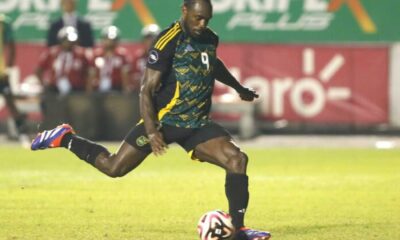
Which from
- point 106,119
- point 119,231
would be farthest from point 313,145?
point 119,231

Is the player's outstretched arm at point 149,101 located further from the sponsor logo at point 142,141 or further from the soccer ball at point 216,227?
the soccer ball at point 216,227

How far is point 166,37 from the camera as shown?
9.66 metres

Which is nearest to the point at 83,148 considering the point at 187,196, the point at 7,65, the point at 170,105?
the point at 170,105

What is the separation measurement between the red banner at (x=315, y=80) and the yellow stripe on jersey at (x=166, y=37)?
12243 millimetres

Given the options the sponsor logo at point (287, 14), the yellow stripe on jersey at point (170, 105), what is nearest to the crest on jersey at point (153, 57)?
the yellow stripe on jersey at point (170, 105)

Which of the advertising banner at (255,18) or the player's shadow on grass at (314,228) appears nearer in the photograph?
the player's shadow on grass at (314,228)

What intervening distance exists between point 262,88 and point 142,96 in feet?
41.1

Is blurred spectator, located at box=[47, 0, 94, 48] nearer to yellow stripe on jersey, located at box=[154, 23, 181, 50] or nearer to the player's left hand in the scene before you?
the player's left hand

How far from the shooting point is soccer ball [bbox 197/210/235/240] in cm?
932

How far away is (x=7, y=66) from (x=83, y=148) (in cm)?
1015

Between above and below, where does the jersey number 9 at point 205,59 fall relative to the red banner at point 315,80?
above

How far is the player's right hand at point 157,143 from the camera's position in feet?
30.9

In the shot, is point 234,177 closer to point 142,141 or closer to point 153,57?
point 142,141

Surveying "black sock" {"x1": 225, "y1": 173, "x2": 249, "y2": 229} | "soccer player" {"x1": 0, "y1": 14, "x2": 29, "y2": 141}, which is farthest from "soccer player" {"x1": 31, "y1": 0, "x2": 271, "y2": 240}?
"soccer player" {"x1": 0, "y1": 14, "x2": 29, "y2": 141}
